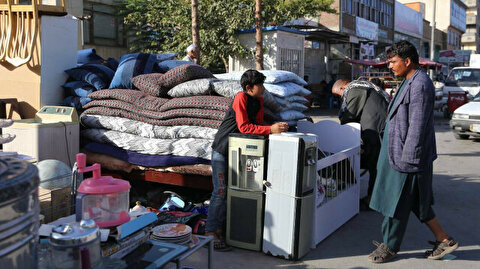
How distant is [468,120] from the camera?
11.4m

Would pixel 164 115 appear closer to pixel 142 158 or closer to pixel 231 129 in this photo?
pixel 142 158

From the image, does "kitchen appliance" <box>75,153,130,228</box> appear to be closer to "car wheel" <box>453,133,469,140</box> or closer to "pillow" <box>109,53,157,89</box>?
"pillow" <box>109,53,157,89</box>

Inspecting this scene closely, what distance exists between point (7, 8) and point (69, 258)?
582 cm

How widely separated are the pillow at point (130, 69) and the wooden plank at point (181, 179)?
1.49 meters

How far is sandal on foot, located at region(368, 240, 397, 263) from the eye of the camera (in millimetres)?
4160

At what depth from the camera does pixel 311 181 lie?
424 cm

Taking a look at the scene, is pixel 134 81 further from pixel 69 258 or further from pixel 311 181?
pixel 69 258

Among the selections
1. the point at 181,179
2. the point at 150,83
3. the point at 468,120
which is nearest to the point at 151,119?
the point at 150,83

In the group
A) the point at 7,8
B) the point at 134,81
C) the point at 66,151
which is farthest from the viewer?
the point at 7,8

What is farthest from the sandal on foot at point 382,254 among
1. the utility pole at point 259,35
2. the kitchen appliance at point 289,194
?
the utility pole at point 259,35

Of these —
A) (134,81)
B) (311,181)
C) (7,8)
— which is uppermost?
(7,8)

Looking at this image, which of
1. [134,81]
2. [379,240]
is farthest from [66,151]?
[379,240]

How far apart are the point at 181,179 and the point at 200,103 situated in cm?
93

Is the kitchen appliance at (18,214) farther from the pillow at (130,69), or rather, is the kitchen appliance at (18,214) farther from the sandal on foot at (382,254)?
the pillow at (130,69)
